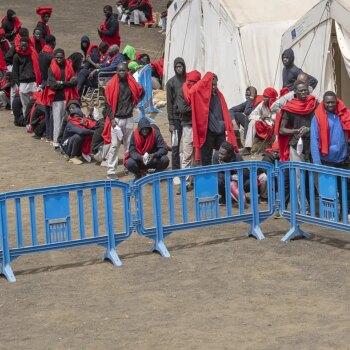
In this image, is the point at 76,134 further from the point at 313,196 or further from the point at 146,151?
the point at 313,196

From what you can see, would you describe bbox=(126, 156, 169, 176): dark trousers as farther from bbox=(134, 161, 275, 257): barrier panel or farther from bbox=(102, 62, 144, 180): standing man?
bbox=(134, 161, 275, 257): barrier panel

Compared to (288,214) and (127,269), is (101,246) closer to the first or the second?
(127,269)

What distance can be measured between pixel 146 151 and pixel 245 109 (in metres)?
2.91

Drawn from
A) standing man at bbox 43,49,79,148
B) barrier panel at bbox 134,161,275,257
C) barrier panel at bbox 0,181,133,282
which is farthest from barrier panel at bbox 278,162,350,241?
standing man at bbox 43,49,79,148

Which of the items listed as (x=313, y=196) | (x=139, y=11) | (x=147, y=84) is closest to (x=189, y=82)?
(x=313, y=196)

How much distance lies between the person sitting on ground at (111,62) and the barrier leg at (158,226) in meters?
8.95

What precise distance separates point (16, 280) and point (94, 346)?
85.8 inches

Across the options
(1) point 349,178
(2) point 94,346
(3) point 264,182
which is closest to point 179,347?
(2) point 94,346

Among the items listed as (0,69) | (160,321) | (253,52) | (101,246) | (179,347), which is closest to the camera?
(179,347)

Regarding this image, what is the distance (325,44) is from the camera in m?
17.2

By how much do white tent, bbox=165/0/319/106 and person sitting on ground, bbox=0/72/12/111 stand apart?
3220 millimetres

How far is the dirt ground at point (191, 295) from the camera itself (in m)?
10.3

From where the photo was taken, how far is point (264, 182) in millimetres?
14117

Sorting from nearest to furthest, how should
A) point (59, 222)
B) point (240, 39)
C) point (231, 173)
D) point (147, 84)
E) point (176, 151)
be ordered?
point (59, 222), point (231, 173), point (176, 151), point (240, 39), point (147, 84)
